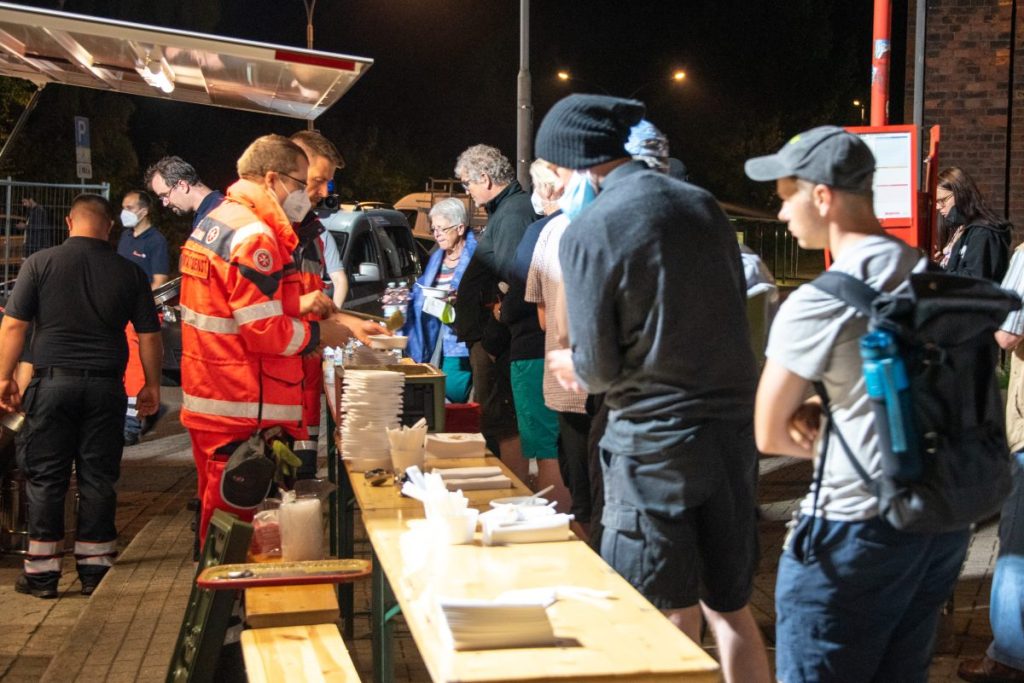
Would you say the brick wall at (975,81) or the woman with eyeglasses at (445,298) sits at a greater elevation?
the brick wall at (975,81)

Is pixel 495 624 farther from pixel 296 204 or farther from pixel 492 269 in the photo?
pixel 492 269

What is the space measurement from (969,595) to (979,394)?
164 inches

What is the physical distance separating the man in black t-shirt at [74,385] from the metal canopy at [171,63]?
3.31 ft

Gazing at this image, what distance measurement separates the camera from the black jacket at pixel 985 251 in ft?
25.6

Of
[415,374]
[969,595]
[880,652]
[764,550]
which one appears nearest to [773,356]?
[880,652]

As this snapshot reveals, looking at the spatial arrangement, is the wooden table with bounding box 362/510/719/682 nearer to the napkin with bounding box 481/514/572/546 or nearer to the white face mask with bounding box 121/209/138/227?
the napkin with bounding box 481/514/572/546

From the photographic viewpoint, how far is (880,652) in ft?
10.8

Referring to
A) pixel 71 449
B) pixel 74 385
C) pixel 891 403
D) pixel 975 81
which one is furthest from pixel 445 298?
pixel 975 81

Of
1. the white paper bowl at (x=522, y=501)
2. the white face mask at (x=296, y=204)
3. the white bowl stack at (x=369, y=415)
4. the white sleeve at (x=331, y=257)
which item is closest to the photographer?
the white paper bowl at (x=522, y=501)

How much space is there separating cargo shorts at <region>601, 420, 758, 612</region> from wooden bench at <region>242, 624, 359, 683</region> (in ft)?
3.06

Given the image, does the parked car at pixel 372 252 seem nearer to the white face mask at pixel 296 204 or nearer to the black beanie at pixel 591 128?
the white face mask at pixel 296 204

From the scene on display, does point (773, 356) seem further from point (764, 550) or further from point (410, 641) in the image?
point (764, 550)

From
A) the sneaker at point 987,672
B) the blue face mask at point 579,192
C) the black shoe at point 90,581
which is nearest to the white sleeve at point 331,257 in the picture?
the black shoe at point 90,581

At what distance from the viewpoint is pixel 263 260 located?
17.9 feet
